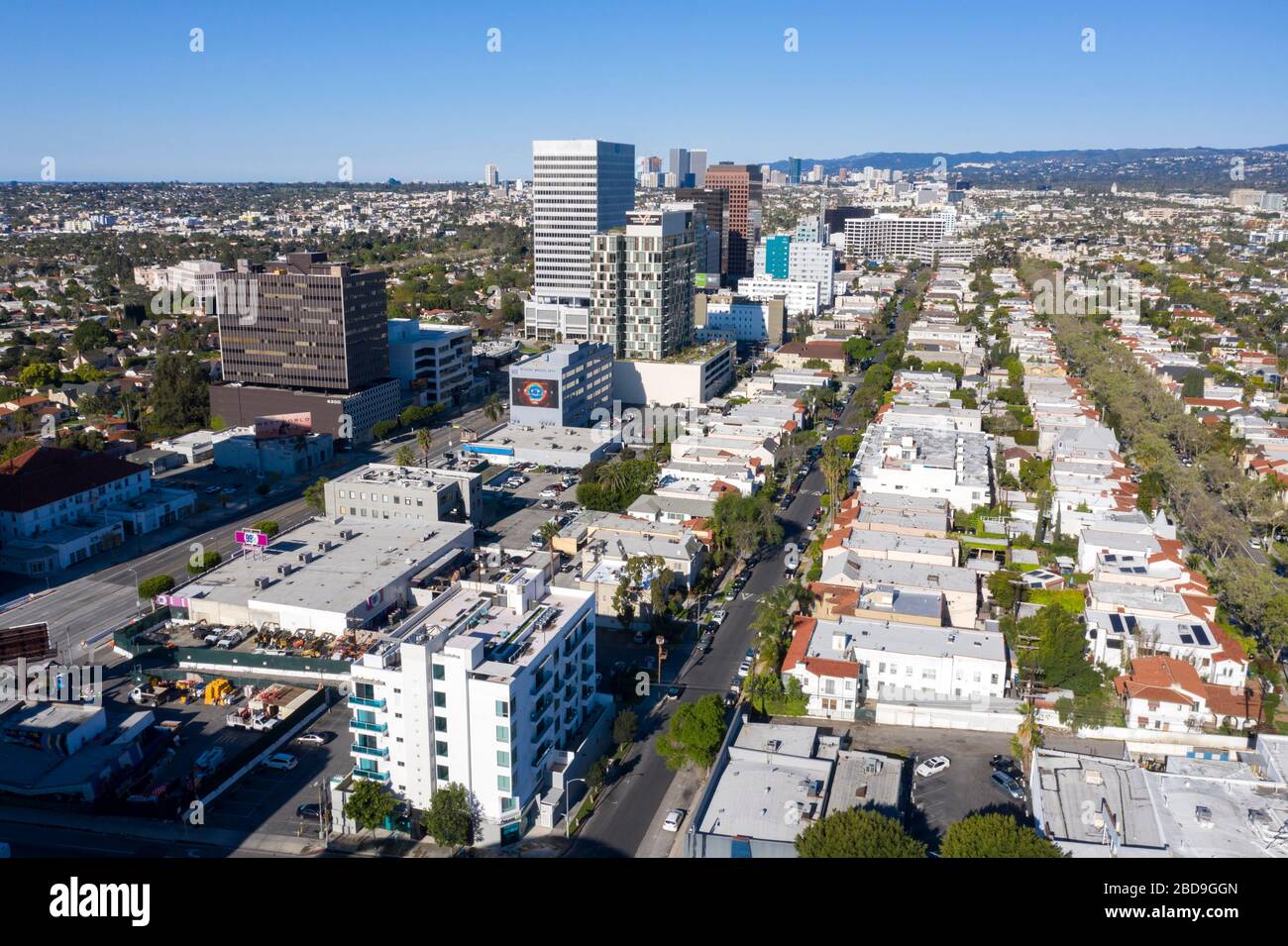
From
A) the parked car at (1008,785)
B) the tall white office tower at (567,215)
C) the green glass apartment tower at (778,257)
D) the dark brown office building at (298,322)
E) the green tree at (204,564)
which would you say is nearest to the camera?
the parked car at (1008,785)

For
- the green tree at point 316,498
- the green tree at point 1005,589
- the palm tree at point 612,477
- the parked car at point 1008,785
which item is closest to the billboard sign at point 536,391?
the palm tree at point 612,477

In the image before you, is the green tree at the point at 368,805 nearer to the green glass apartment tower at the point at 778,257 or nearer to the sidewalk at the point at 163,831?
the sidewalk at the point at 163,831

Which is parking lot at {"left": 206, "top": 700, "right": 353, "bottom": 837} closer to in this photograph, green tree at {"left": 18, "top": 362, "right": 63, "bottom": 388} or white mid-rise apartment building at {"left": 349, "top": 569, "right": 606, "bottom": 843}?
white mid-rise apartment building at {"left": 349, "top": 569, "right": 606, "bottom": 843}

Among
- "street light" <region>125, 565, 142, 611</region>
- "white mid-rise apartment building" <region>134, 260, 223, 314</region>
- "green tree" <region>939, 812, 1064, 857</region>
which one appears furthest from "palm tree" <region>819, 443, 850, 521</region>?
"white mid-rise apartment building" <region>134, 260, 223, 314</region>
